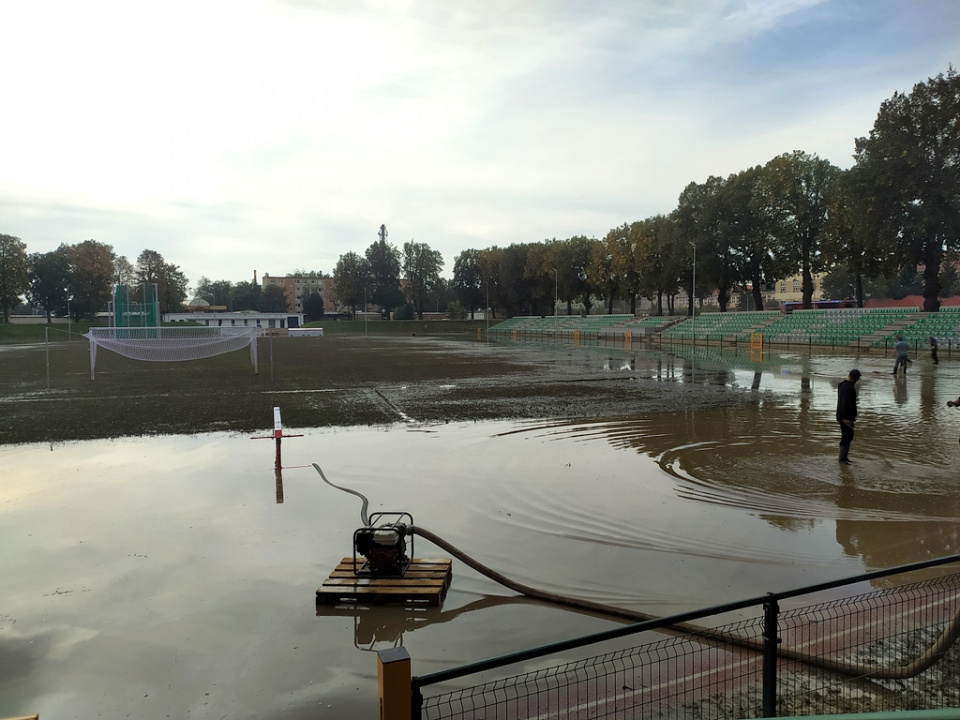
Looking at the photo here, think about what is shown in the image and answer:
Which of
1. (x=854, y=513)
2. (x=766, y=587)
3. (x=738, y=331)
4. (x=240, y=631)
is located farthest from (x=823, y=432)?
(x=738, y=331)

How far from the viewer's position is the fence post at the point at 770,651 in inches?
151

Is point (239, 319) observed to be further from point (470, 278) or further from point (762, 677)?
point (762, 677)

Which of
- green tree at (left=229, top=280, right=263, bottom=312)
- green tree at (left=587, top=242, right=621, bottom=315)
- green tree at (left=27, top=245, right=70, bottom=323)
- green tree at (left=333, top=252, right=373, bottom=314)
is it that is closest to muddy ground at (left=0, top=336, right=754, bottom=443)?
green tree at (left=587, top=242, right=621, bottom=315)

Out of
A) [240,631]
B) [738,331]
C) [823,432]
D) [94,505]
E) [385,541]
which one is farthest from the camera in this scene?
[738,331]

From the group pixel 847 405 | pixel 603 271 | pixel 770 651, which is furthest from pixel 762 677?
pixel 603 271

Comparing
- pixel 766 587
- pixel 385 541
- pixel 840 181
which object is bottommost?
pixel 766 587

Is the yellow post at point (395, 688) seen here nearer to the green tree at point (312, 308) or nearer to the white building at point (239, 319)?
the white building at point (239, 319)

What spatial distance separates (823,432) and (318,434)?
11448mm

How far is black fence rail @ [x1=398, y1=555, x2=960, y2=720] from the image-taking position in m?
4.46

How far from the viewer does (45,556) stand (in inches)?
311

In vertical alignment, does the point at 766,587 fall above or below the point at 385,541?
below

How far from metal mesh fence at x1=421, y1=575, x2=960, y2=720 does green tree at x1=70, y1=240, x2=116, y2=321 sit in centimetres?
Result: 10960

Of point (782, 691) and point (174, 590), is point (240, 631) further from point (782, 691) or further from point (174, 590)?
point (782, 691)

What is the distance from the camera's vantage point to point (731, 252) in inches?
2598
